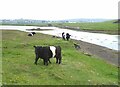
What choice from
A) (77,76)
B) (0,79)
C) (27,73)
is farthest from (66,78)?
(0,79)

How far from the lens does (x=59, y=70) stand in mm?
20750

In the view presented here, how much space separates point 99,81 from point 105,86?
1.30 meters

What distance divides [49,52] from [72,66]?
7.14ft

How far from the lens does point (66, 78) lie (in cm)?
1838

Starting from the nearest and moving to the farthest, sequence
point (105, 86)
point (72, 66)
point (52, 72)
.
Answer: point (105, 86), point (52, 72), point (72, 66)

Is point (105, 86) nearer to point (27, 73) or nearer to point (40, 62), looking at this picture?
point (27, 73)

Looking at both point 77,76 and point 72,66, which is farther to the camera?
point 72,66

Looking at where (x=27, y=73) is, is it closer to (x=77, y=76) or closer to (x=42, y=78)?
(x=42, y=78)

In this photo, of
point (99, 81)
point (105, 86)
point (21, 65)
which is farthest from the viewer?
point (21, 65)

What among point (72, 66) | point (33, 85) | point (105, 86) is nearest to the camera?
Result: point (33, 85)

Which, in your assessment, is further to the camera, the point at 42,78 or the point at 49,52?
the point at 49,52

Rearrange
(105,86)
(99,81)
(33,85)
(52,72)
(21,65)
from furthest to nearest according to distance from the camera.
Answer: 1. (21,65)
2. (52,72)
3. (99,81)
4. (105,86)
5. (33,85)

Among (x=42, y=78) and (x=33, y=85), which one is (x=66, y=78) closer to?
(x=42, y=78)

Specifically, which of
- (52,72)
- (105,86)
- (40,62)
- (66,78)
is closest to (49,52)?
(40,62)
